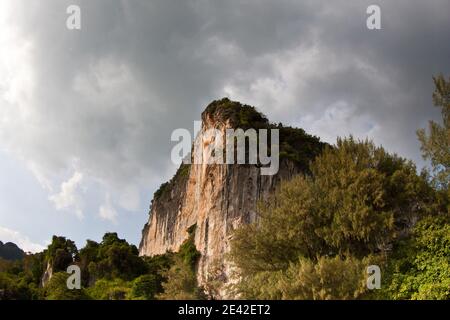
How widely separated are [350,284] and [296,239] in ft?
15.5

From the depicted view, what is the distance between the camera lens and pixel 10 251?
141 m

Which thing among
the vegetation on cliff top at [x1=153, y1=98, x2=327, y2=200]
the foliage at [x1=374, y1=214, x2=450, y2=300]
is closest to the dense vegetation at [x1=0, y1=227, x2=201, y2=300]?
the foliage at [x1=374, y1=214, x2=450, y2=300]

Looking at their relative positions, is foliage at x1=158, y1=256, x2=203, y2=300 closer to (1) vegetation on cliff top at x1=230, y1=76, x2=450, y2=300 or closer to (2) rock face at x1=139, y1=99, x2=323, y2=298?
(1) vegetation on cliff top at x1=230, y1=76, x2=450, y2=300

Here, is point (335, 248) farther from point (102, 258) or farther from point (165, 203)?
point (165, 203)

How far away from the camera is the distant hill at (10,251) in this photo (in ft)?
450

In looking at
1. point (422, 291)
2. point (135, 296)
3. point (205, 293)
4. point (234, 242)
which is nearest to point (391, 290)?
point (422, 291)

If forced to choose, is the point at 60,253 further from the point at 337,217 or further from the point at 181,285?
the point at 337,217

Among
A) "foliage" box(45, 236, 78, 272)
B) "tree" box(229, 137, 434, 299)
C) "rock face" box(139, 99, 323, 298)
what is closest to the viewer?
"tree" box(229, 137, 434, 299)

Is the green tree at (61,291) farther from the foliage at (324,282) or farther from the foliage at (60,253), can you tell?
the foliage at (324,282)

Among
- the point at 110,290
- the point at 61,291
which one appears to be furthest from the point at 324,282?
the point at 61,291

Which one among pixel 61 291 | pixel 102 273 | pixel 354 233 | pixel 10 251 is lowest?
pixel 61 291

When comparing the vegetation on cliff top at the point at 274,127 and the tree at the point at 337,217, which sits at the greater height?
the vegetation on cliff top at the point at 274,127

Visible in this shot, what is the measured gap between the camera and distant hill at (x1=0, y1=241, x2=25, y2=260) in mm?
137250

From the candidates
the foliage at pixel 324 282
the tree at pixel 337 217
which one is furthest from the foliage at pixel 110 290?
the foliage at pixel 324 282
